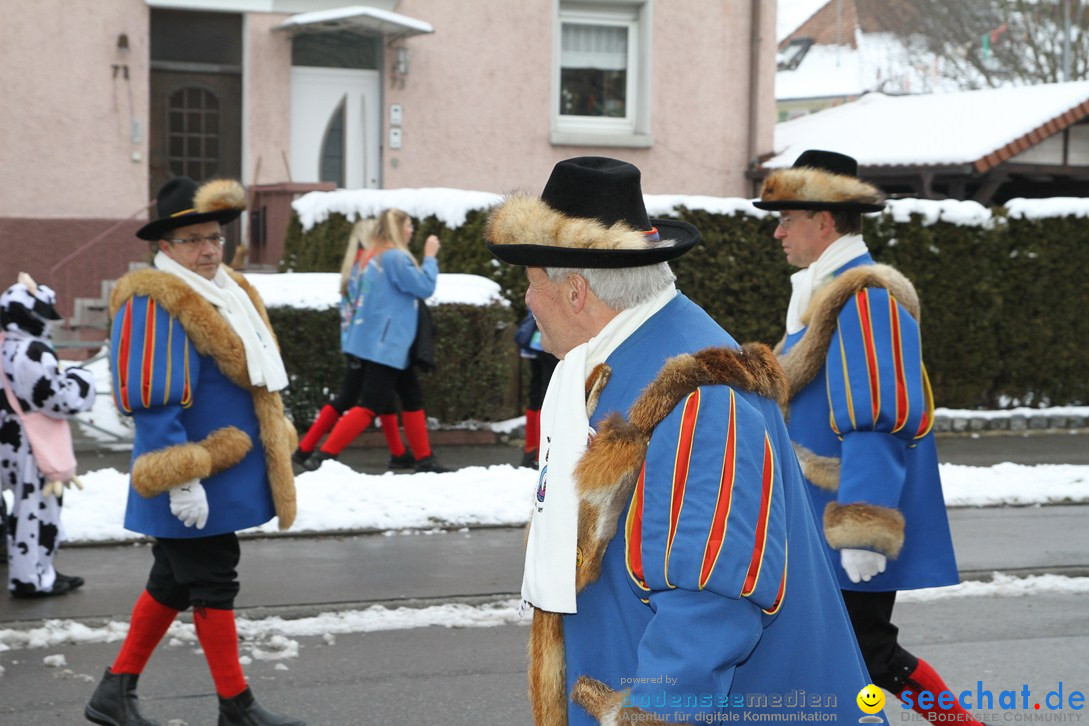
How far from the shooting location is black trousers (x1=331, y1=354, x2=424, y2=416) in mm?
9852

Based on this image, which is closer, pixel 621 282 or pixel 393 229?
pixel 621 282

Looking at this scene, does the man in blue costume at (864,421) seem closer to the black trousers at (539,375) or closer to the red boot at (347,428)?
the black trousers at (539,375)

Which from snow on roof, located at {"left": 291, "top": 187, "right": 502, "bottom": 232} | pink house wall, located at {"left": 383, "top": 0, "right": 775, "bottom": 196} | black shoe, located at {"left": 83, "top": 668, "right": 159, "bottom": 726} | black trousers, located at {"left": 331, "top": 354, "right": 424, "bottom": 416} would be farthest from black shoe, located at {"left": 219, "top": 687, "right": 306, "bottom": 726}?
pink house wall, located at {"left": 383, "top": 0, "right": 775, "bottom": 196}

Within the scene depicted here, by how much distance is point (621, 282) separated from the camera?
277 cm

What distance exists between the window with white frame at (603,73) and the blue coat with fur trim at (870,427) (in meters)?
14.8

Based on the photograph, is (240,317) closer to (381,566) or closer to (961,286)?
(381,566)

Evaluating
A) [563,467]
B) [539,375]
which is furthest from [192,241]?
[539,375]

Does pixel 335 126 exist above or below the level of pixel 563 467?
above

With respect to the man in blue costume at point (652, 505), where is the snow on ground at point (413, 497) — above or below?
below

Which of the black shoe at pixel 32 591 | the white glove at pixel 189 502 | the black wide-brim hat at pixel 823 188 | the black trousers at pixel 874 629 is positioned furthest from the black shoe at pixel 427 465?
the black trousers at pixel 874 629

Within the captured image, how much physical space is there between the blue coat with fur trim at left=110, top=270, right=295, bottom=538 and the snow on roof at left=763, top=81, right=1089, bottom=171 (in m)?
13.4

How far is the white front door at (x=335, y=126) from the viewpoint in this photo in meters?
17.9

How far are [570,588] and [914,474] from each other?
6.37ft

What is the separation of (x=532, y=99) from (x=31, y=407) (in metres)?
12.6
